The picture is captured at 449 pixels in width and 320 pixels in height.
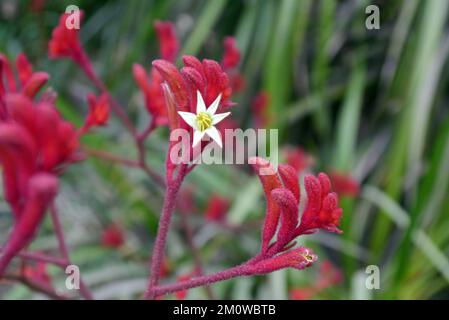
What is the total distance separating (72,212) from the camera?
1312mm

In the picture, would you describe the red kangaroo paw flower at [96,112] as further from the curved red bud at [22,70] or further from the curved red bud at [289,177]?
the curved red bud at [289,177]

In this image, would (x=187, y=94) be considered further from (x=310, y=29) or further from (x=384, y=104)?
(x=310, y=29)

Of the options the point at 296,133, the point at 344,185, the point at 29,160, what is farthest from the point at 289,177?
the point at 296,133

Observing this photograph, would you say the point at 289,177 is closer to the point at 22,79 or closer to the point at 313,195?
the point at 313,195

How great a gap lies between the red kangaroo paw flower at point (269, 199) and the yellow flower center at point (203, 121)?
4 cm

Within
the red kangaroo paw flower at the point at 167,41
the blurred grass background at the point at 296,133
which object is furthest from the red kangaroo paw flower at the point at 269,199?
the blurred grass background at the point at 296,133

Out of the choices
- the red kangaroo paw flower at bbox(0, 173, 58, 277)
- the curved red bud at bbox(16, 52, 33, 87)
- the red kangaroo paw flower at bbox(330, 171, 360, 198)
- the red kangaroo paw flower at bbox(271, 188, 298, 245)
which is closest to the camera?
the red kangaroo paw flower at bbox(0, 173, 58, 277)

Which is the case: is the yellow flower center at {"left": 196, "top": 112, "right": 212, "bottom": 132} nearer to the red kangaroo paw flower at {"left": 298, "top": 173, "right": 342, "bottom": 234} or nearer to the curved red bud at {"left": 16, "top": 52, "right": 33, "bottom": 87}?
the red kangaroo paw flower at {"left": 298, "top": 173, "right": 342, "bottom": 234}

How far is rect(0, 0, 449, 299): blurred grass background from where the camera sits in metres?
1.15

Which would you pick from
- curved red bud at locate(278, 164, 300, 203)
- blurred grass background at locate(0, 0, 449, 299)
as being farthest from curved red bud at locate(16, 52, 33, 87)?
blurred grass background at locate(0, 0, 449, 299)

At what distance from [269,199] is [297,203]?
0.02m

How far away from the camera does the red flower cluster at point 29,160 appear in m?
0.24

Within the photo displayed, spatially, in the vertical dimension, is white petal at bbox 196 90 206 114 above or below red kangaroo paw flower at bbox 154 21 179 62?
below

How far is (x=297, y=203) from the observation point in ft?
1.18
